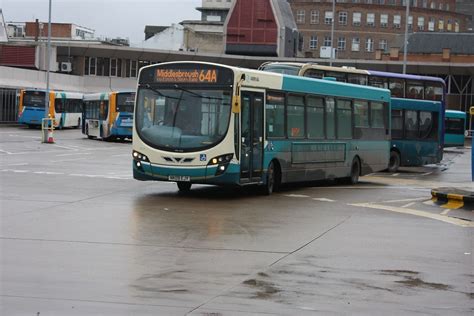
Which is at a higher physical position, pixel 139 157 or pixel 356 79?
pixel 356 79

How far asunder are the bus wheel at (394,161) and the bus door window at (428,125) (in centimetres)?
150

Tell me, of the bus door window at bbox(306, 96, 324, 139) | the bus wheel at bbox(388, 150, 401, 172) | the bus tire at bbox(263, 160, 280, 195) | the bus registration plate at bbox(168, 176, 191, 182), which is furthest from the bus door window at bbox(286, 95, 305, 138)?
the bus wheel at bbox(388, 150, 401, 172)

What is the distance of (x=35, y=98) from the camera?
62.0 metres

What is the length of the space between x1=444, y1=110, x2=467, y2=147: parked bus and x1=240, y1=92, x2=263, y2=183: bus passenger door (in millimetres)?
53633

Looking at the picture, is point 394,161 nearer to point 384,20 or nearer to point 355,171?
point 355,171

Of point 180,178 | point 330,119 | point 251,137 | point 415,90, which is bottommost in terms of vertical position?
point 180,178

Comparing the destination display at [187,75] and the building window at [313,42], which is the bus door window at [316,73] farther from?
the building window at [313,42]

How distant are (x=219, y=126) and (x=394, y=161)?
57.6ft

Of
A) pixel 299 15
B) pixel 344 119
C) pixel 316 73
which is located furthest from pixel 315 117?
pixel 299 15

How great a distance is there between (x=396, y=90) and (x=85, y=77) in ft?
179

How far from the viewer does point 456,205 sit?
1948 centimetres

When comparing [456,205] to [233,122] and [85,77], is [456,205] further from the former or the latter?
[85,77]

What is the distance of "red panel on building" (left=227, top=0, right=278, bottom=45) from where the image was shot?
344 feet

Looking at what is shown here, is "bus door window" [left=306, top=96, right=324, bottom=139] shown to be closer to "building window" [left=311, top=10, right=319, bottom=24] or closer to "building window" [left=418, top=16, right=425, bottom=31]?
"building window" [left=311, top=10, right=319, bottom=24]
